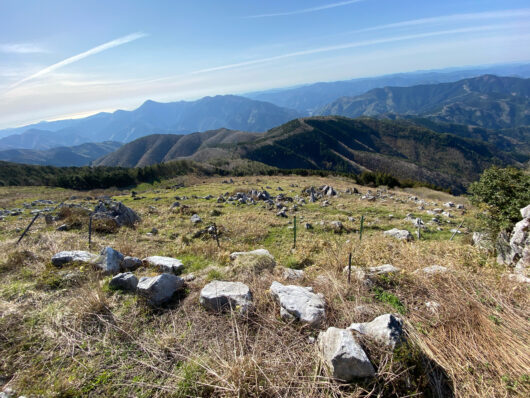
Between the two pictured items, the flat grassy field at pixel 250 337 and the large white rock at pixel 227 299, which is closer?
the flat grassy field at pixel 250 337

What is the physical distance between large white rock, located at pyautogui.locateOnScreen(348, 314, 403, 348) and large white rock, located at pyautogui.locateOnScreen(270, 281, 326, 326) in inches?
27.9

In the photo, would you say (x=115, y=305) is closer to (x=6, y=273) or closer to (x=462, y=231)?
(x=6, y=273)

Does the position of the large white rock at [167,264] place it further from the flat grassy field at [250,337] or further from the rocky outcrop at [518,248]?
the rocky outcrop at [518,248]

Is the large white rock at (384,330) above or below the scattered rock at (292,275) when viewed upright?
above

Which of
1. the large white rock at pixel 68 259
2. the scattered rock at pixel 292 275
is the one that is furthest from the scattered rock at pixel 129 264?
the scattered rock at pixel 292 275

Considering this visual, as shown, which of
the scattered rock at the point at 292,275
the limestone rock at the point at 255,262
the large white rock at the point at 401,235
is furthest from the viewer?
the large white rock at the point at 401,235

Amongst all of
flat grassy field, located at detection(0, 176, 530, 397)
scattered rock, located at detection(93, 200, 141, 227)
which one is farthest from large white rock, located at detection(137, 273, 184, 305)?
scattered rock, located at detection(93, 200, 141, 227)

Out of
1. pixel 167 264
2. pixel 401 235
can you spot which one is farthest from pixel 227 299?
pixel 401 235

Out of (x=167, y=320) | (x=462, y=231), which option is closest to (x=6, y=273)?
(x=167, y=320)

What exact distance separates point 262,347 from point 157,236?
11.3 m

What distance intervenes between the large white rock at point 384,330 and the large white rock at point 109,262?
6921mm

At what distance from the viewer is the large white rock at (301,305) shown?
4410 mm

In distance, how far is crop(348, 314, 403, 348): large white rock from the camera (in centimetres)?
358

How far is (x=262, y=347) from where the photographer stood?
4.12 m
